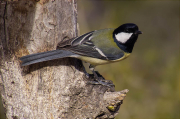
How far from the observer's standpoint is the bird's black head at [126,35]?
271cm

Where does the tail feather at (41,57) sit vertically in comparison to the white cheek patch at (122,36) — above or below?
below

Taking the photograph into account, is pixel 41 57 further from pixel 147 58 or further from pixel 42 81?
pixel 147 58

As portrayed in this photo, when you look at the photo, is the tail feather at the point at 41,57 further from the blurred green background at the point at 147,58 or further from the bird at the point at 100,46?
the blurred green background at the point at 147,58

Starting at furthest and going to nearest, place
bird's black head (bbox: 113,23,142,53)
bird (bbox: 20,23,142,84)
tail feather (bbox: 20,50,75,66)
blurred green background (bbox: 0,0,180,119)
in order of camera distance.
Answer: blurred green background (bbox: 0,0,180,119) < bird's black head (bbox: 113,23,142,53) < bird (bbox: 20,23,142,84) < tail feather (bbox: 20,50,75,66)

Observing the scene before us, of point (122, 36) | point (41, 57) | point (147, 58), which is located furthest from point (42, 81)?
point (147, 58)

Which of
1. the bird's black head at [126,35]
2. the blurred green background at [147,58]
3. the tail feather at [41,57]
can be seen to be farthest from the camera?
the blurred green background at [147,58]

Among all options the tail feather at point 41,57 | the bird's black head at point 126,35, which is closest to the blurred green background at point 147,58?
the bird's black head at point 126,35

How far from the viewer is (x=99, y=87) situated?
8.67 feet

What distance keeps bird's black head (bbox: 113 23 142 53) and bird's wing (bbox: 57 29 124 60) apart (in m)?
0.07

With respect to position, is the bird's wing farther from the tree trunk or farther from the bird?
the tree trunk

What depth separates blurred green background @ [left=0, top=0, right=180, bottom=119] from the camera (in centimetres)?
437

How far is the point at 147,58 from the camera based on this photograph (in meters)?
5.34

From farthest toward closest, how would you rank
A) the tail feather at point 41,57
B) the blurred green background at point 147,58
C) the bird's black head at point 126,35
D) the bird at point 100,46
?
the blurred green background at point 147,58, the bird's black head at point 126,35, the bird at point 100,46, the tail feather at point 41,57

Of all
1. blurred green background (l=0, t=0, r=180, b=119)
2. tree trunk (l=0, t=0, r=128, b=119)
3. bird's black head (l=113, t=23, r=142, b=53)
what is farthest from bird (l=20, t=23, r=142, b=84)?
blurred green background (l=0, t=0, r=180, b=119)
